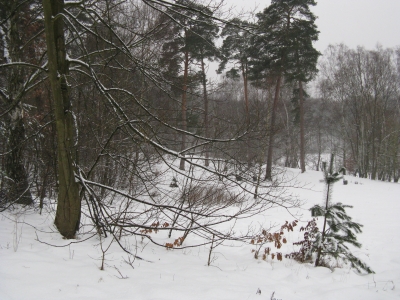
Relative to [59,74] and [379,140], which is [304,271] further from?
[379,140]

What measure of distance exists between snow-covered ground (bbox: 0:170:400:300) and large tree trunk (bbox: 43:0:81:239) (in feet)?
1.24

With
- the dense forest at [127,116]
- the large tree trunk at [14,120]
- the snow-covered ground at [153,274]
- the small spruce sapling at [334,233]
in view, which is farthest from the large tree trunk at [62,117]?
the small spruce sapling at [334,233]

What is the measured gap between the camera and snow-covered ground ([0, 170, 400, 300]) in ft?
8.59

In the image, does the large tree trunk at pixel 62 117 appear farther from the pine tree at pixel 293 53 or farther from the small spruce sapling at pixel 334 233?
the pine tree at pixel 293 53

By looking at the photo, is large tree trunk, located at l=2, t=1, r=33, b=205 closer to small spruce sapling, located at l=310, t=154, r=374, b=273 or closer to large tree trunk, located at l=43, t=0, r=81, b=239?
large tree trunk, located at l=43, t=0, r=81, b=239

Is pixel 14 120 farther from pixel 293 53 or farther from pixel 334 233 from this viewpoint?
pixel 293 53

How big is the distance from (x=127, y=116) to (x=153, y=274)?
237cm

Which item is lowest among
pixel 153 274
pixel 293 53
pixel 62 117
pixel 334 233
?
pixel 153 274

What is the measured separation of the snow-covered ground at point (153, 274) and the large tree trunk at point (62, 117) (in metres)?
0.38

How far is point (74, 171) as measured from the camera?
3.65m

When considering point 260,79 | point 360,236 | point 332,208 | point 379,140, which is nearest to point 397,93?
point 379,140

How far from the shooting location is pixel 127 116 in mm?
4328

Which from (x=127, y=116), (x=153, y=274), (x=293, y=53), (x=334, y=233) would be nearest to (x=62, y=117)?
(x=127, y=116)

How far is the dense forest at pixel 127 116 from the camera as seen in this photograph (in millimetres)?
3561
